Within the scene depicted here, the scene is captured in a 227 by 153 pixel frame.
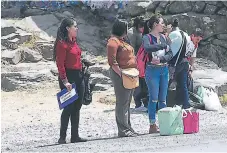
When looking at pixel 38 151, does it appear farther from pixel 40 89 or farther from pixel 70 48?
pixel 40 89

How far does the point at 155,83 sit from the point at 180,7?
7453mm

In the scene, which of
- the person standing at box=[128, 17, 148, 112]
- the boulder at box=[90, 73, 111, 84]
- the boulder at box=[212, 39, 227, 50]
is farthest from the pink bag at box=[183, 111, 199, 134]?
the boulder at box=[212, 39, 227, 50]

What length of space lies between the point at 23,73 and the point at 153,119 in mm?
5994

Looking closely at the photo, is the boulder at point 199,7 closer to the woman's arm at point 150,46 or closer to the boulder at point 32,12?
the boulder at point 32,12

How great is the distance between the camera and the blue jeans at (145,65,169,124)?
8289 millimetres

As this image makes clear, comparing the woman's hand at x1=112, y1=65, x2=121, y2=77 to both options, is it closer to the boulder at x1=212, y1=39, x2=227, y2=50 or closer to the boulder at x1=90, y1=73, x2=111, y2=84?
the boulder at x1=90, y1=73, x2=111, y2=84

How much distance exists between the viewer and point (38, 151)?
7.19 metres

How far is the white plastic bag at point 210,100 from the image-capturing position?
10570 mm

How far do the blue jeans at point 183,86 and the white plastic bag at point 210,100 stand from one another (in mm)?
649

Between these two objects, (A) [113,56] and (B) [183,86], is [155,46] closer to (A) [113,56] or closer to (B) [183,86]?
(A) [113,56]

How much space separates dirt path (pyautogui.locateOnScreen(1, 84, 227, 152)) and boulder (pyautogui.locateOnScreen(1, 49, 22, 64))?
179cm

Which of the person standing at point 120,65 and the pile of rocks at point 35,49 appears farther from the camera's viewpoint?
the pile of rocks at point 35,49

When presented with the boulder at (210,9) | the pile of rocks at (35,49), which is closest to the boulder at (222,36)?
the boulder at (210,9)

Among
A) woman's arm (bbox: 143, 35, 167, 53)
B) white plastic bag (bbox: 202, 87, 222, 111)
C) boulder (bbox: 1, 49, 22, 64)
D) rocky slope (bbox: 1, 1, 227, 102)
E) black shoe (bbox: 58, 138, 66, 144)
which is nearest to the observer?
black shoe (bbox: 58, 138, 66, 144)
